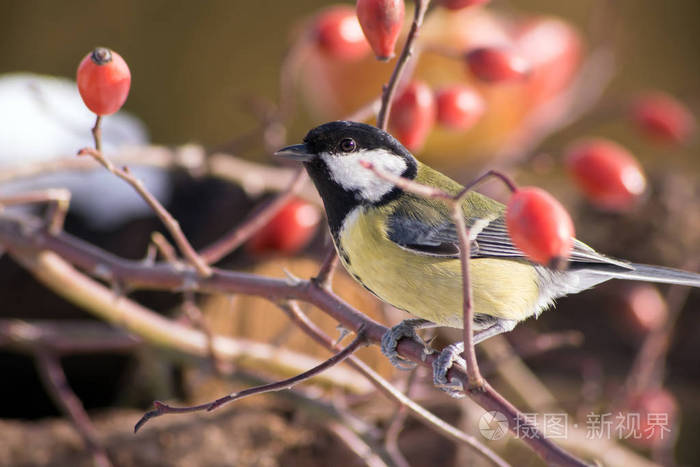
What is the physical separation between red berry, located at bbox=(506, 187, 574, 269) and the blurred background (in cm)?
37

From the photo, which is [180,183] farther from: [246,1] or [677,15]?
[677,15]

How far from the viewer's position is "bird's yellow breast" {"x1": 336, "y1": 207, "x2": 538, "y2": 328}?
1.55 feet

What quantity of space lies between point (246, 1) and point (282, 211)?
3.84ft

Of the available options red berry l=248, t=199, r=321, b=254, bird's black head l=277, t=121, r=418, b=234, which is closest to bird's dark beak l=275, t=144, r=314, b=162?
bird's black head l=277, t=121, r=418, b=234

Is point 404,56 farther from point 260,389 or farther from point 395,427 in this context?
point 395,427

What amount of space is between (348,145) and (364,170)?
1.7 inches

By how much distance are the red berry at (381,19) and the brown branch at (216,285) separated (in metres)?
0.16

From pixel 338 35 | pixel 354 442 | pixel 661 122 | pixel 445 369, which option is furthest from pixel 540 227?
pixel 661 122

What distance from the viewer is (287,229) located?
0.81 metres

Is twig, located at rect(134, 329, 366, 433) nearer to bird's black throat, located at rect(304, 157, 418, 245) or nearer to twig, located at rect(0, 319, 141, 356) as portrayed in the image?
bird's black throat, located at rect(304, 157, 418, 245)

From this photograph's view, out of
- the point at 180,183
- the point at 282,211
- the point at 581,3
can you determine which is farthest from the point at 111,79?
the point at 581,3

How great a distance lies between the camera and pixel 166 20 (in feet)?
5.98

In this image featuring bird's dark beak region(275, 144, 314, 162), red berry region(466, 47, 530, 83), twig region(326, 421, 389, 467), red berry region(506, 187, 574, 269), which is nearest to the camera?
red berry region(506, 187, 574, 269)

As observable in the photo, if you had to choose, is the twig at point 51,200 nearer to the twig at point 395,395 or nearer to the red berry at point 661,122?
the twig at point 395,395
